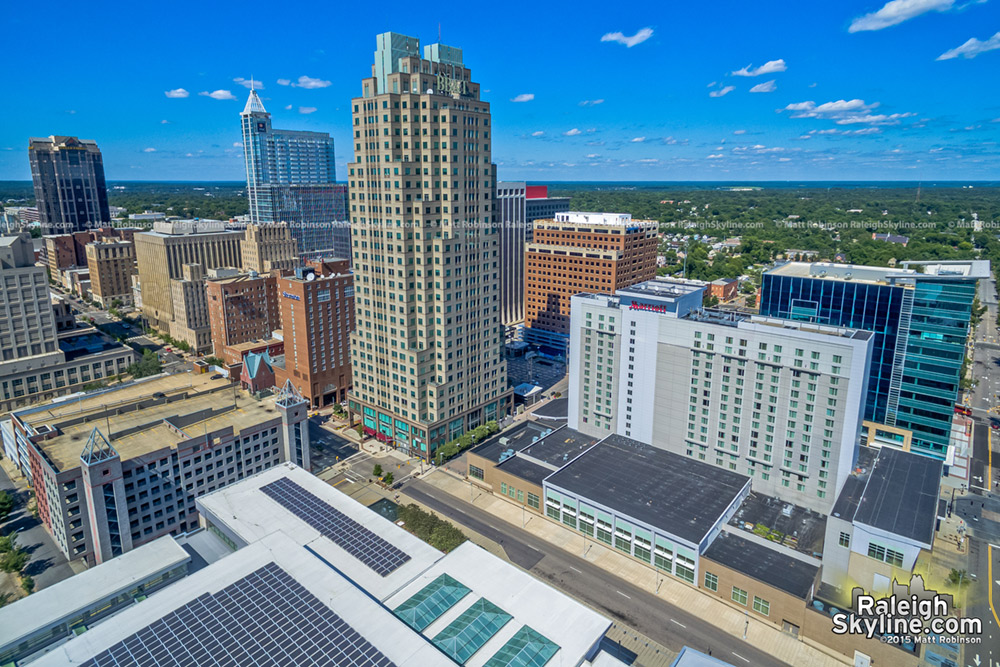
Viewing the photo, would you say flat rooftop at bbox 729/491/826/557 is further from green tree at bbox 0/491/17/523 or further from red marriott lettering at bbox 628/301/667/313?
green tree at bbox 0/491/17/523

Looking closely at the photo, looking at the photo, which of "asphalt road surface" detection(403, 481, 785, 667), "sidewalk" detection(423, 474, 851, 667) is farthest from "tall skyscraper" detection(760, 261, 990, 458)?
"asphalt road surface" detection(403, 481, 785, 667)

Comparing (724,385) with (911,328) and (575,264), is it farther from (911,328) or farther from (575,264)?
(575,264)

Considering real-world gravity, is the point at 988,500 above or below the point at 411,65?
below

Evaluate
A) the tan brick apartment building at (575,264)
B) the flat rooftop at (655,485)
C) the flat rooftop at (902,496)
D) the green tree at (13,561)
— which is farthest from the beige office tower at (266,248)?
the flat rooftop at (902,496)

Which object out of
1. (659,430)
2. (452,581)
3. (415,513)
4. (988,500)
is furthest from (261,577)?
(988,500)

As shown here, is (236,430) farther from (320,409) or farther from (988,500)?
(988,500)

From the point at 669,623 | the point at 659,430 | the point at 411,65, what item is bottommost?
the point at 669,623
